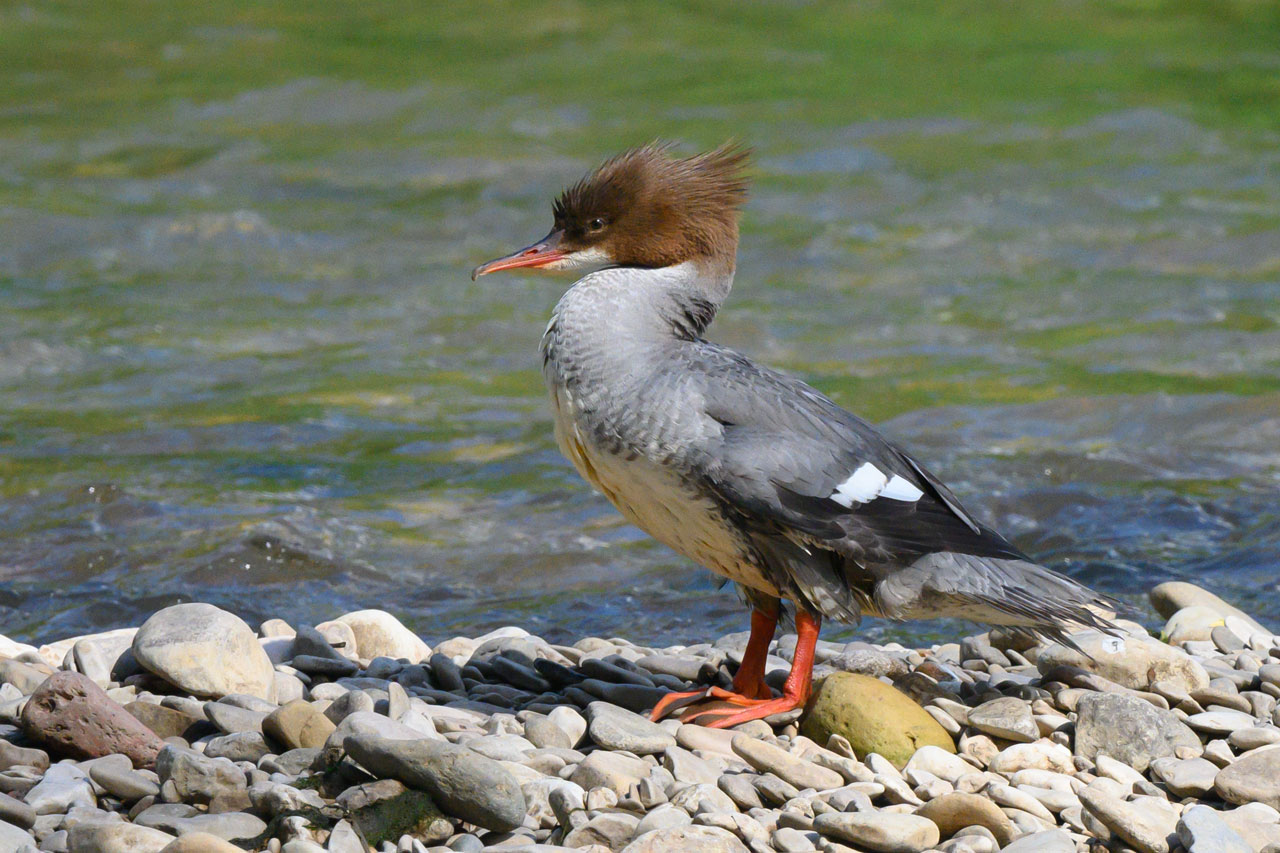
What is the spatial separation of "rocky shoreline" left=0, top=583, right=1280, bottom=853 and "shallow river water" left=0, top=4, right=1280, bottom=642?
1.34m

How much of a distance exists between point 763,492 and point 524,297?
725 centimetres

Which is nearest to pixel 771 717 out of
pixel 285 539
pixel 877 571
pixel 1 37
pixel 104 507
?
pixel 877 571

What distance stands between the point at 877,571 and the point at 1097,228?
Answer: 354 inches

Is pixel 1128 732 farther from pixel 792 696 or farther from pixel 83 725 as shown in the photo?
pixel 83 725

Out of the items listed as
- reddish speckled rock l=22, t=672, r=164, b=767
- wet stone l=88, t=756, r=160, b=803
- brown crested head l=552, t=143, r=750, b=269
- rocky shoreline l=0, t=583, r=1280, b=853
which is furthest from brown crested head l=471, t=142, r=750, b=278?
wet stone l=88, t=756, r=160, b=803

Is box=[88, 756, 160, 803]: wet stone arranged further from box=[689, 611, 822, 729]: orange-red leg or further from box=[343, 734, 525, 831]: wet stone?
box=[689, 611, 822, 729]: orange-red leg

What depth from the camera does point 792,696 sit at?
174 inches

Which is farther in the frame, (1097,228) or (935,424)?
(1097,228)

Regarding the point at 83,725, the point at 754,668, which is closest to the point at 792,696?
the point at 754,668

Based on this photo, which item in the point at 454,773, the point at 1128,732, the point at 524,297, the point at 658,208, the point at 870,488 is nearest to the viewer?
the point at 454,773

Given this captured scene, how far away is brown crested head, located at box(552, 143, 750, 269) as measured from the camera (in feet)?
15.8

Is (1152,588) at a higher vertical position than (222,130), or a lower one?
lower

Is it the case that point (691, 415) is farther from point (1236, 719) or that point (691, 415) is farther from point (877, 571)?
point (1236, 719)

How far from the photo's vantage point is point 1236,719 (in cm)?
433
